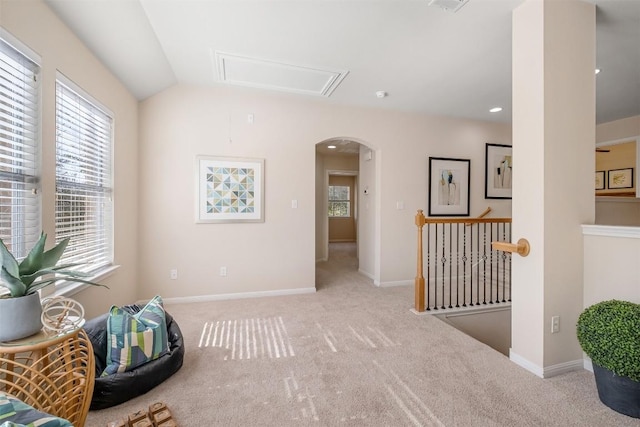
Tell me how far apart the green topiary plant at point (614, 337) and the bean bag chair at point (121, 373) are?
2607mm

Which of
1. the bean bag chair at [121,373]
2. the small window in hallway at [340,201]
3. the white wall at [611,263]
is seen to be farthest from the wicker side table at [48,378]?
the small window in hallway at [340,201]

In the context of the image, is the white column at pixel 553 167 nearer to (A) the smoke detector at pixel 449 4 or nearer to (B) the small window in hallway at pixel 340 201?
(A) the smoke detector at pixel 449 4

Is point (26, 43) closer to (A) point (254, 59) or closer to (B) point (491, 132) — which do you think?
(A) point (254, 59)

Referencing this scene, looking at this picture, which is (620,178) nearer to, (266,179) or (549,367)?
(549,367)

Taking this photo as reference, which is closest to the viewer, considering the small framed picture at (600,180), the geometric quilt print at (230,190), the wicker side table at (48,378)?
the wicker side table at (48,378)

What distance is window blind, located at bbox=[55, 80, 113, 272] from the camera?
203 cm

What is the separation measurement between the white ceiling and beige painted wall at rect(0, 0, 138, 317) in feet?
0.42

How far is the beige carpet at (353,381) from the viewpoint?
1513 mm

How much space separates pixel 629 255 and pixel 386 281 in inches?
105

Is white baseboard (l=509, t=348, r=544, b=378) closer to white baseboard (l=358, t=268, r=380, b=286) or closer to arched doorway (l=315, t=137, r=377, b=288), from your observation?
white baseboard (l=358, t=268, r=380, b=286)

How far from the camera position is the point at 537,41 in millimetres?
1903

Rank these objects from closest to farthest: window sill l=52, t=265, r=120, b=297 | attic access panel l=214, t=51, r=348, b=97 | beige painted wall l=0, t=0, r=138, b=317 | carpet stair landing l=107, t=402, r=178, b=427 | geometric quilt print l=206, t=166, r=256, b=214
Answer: carpet stair landing l=107, t=402, r=178, b=427, beige painted wall l=0, t=0, r=138, b=317, window sill l=52, t=265, r=120, b=297, attic access panel l=214, t=51, r=348, b=97, geometric quilt print l=206, t=166, r=256, b=214

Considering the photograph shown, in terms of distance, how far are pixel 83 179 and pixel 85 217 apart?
1.07 ft

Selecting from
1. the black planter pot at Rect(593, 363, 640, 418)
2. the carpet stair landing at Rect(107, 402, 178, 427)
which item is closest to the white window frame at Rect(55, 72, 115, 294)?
the carpet stair landing at Rect(107, 402, 178, 427)
